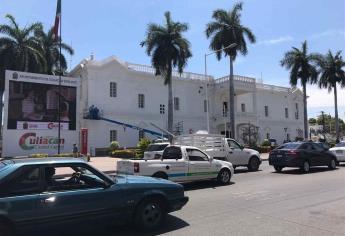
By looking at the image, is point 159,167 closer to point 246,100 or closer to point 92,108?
point 92,108

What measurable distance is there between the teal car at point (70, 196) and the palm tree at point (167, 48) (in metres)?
30.0

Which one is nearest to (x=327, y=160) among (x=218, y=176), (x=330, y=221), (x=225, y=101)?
(x=218, y=176)

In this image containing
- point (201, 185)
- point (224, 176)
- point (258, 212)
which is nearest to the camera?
point (258, 212)

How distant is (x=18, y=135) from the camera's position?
3272cm

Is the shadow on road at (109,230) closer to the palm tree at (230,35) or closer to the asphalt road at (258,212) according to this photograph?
the asphalt road at (258,212)

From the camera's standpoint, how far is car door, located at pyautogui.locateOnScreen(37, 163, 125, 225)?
5910 mm

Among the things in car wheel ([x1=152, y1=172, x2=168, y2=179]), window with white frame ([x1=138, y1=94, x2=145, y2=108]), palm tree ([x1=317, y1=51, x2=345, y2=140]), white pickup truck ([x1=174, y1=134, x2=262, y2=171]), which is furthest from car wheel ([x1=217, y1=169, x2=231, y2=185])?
palm tree ([x1=317, y1=51, x2=345, y2=140])

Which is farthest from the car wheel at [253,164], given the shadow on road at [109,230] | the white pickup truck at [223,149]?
the shadow on road at [109,230]

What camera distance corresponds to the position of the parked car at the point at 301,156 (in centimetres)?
1794

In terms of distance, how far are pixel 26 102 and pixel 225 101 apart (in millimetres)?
26722

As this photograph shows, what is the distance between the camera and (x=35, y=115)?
33.6m

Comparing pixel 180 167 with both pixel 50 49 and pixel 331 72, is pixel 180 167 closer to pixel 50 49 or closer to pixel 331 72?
pixel 50 49

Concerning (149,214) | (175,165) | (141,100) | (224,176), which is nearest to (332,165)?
(224,176)

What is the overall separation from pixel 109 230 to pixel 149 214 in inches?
33.7
